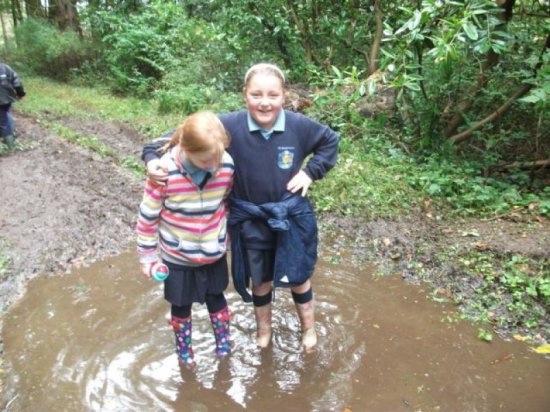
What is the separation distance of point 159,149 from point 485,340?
231 cm

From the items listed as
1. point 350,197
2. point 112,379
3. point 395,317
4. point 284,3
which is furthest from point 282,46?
point 112,379

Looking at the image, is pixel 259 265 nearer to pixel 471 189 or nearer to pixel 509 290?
pixel 509 290

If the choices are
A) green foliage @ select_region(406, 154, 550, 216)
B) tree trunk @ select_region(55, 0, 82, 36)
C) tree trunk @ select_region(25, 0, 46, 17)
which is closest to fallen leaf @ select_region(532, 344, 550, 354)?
green foliage @ select_region(406, 154, 550, 216)

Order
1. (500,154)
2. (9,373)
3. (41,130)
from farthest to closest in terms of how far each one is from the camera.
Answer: (41,130)
(500,154)
(9,373)

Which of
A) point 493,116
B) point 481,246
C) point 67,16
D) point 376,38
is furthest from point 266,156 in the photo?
point 67,16

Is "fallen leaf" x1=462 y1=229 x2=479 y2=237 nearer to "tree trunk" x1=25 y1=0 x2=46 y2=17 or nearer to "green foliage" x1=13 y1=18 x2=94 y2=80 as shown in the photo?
"green foliage" x1=13 y1=18 x2=94 y2=80

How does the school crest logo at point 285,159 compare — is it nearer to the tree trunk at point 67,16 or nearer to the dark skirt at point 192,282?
the dark skirt at point 192,282

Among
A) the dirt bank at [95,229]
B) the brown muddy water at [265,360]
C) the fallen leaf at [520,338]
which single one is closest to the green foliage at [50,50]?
the dirt bank at [95,229]

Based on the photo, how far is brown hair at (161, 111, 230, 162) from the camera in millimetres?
2172

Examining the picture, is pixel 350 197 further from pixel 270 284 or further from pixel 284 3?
pixel 284 3

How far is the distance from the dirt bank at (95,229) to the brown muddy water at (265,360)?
38 centimetres

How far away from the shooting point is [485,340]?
3.05 meters

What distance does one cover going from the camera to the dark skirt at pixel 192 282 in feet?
8.50

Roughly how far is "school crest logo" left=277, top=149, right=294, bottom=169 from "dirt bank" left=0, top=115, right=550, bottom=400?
6.01 feet
